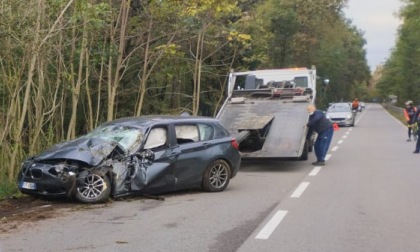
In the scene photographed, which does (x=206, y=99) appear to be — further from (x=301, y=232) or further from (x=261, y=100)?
(x=301, y=232)

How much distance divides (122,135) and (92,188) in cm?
125

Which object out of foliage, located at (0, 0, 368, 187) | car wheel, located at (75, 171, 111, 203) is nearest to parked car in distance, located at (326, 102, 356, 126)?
foliage, located at (0, 0, 368, 187)

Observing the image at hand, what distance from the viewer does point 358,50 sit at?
88.1 meters

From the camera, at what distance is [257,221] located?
754 cm

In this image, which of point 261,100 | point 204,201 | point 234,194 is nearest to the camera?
point 204,201

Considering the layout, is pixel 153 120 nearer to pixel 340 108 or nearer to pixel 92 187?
pixel 92 187

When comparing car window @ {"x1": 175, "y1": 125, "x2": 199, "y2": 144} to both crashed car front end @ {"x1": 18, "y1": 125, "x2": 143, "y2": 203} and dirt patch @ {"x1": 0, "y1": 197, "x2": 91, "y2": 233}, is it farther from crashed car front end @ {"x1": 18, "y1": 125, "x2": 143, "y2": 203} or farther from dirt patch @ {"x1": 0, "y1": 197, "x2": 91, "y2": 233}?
dirt patch @ {"x1": 0, "y1": 197, "x2": 91, "y2": 233}

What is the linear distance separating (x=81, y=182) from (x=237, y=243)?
3319 millimetres

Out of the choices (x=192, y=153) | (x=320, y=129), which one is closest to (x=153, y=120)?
(x=192, y=153)

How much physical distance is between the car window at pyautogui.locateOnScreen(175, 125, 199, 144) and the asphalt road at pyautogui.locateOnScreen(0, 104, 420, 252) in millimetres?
989

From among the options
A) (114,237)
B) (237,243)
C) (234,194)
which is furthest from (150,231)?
(234,194)

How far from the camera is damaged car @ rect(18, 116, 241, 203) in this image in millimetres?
8570

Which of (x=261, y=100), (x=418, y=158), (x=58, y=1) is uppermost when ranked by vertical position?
(x=58, y=1)

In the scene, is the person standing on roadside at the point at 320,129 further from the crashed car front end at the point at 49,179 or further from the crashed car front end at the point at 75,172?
the crashed car front end at the point at 49,179
